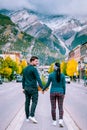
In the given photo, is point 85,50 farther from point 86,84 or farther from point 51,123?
point 51,123

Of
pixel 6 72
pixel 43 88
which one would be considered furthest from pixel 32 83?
pixel 6 72

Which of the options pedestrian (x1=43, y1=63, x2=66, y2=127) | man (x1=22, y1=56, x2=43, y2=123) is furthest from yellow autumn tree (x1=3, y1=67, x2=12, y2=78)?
pedestrian (x1=43, y1=63, x2=66, y2=127)

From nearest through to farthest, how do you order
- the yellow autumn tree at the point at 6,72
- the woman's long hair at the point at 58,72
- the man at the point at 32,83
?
the woman's long hair at the point at 58,72, the man at the point at 32,83, the yellow autumn tree at the point at 6,72

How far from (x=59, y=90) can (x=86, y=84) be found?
69.0m

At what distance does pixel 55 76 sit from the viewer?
1462 cm

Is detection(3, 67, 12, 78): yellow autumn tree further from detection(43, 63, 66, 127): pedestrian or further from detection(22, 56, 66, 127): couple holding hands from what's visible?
detection(43, 63, 66, 127): pedestrian

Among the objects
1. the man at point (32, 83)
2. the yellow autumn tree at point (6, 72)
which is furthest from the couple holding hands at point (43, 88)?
the yellow autumn tree at point (6, 72)

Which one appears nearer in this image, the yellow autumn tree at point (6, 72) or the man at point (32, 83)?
the man at point (32, 83)

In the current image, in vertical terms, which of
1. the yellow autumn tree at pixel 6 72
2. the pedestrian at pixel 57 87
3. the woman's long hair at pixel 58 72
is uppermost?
the woman's long hair at pixel 58 72

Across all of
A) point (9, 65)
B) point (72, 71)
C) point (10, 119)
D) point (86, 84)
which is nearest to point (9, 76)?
point (9, 65)

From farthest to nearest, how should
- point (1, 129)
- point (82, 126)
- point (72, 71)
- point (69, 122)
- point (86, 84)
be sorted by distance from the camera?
point (72, 71)
point (86, 84)
point (69, 122)
point (82, 126)
point (1, 129)

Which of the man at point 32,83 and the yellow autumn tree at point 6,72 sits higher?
the man at point 32,83

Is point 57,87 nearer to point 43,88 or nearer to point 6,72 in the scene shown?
point 43,88

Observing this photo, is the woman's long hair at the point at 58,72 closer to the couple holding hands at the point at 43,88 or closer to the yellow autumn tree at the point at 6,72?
the couple holding hands at the point at 43,88
